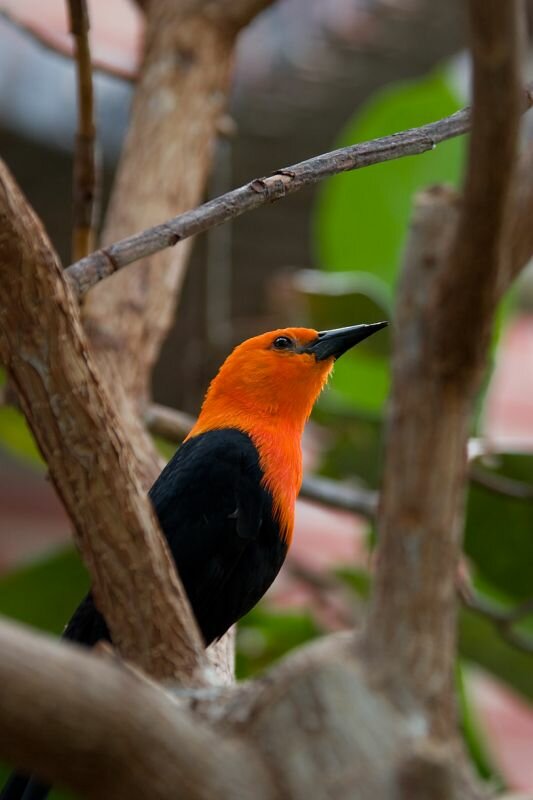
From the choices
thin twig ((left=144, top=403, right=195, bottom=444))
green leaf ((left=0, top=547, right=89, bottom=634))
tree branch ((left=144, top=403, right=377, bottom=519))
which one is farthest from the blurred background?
thin twig ((left=144, top=403, right=195, bottom=444))

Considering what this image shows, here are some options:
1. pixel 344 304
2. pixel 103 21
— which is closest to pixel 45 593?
pixel 344 304

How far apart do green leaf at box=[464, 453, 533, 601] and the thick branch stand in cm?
185

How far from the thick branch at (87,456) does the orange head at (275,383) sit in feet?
3.30

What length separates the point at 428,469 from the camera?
1.14 meters

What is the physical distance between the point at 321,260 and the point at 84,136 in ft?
6.00

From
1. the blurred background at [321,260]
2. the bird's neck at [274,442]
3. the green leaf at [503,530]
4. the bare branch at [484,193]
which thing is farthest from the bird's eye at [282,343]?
the bare branch at [484,193]

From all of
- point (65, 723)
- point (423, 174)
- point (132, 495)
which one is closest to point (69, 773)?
point (65, 723)

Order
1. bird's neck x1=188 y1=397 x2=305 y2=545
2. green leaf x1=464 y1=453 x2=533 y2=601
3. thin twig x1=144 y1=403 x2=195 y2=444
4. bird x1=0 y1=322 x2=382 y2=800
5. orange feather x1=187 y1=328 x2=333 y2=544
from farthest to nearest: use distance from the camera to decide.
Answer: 1. green leaf x1=464 y1=453 x2=533 y2=601
2. thin twig x1=144 y1=403 x2=195 y2=444
3. orange feather x1=187 y1=328 x2=333 y2=544
4. bird's neck x1=188 y1=397 x2=305 y2=545
5. bird x1=0 y1=322 x2=382 y2=800

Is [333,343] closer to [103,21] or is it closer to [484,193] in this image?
[484,193]

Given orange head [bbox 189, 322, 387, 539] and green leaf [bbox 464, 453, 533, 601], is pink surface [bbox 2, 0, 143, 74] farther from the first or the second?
orange head [bbox 189, 322, 387, 539]

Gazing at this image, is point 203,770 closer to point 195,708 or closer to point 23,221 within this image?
point 195,708

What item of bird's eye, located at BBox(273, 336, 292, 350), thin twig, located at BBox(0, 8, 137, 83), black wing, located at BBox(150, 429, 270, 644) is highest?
thin twig, located at BBox(0, 8, 137, 83)

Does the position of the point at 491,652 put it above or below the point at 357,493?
below

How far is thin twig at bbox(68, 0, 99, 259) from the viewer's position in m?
2.18
